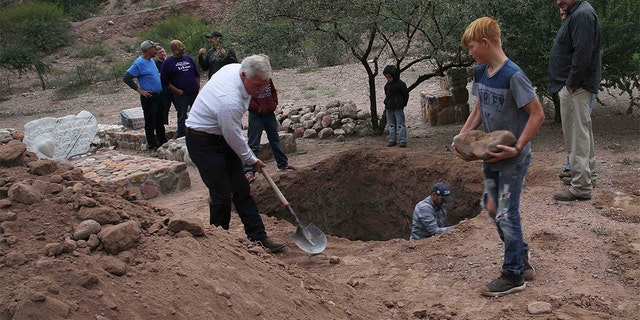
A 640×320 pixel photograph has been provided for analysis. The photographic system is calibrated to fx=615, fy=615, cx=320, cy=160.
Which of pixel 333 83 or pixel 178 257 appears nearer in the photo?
pixel 178 257

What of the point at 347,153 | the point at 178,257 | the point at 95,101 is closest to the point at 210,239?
the point at 178,257

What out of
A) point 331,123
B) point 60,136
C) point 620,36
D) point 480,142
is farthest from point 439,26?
point 60,136

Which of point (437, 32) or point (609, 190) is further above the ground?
point (437, 32)

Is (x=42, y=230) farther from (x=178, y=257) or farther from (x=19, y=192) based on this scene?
(x=178, y=257)

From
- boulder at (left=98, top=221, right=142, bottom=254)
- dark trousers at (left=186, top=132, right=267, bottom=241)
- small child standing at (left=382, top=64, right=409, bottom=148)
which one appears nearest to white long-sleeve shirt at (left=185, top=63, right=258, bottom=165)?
dark trousers at (left=186, top=132, right=267, bottom=241)

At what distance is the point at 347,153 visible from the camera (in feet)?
27.4

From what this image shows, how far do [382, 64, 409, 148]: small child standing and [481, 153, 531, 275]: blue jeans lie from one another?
14.1 ft

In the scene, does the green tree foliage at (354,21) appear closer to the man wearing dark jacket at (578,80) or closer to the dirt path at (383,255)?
the dirt path at (383,255)

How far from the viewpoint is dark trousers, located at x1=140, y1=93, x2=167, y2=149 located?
934 cm

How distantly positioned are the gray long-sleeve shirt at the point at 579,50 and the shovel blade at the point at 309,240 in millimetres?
2616

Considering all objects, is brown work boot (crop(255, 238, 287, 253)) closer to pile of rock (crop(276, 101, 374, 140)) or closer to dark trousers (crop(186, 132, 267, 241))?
dark trousers (crop(186, 132, 267, 241))

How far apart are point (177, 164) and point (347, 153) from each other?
2.27 m

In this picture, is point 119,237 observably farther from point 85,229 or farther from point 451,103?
point 451,103

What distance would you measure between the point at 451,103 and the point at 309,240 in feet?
16.3
